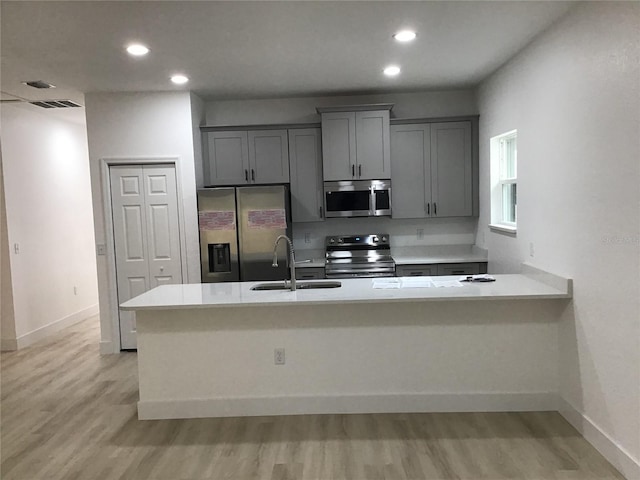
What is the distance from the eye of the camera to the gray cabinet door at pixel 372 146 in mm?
5223

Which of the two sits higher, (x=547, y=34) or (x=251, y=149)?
(x=547, y=34)

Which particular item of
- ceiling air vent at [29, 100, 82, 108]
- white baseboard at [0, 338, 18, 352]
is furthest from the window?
white baseboard at [0, 338, 18, 352]

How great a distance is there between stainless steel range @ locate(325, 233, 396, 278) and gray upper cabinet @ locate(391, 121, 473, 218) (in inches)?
17.3

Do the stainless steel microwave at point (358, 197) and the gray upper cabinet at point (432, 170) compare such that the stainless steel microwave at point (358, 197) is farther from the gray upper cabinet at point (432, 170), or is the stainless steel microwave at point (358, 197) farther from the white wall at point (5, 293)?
the white wall at point (5, 293)

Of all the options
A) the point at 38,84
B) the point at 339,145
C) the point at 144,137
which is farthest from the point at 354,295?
the point at 38,84

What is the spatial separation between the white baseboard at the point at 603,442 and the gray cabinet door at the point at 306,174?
Result: 10.2 ft

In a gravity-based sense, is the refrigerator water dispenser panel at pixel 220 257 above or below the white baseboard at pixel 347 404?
above

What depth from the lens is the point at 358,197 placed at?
17.4 ft

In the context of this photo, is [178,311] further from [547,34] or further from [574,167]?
[547,34]

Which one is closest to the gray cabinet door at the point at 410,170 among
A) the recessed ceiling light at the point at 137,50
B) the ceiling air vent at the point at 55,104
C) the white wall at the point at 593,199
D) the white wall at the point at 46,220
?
the white wall at the point at 593,199

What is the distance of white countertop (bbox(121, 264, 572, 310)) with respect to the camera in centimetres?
313

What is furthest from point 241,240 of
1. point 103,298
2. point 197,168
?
point 103,298

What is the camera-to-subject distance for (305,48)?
3.66 metres

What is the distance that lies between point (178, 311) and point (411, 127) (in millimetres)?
3237
